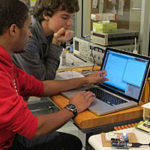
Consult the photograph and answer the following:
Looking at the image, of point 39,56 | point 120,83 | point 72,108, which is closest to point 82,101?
point 72,108

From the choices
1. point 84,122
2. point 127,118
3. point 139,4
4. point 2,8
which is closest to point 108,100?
point 127,118

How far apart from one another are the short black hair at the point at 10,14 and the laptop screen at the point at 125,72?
716 mm

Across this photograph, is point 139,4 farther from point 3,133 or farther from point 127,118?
point 3,133

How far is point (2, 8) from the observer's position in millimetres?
1062

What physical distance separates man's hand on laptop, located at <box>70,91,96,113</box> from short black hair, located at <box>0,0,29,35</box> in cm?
50

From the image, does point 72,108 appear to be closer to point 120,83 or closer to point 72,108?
point 72,108

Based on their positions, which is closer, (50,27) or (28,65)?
(28,65)

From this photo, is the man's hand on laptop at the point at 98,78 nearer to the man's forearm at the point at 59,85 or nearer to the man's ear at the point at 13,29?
the man's forearm at the point at 59,85

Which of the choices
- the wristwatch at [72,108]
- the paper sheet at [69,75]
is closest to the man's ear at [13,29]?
the wristwatch at [72,108]

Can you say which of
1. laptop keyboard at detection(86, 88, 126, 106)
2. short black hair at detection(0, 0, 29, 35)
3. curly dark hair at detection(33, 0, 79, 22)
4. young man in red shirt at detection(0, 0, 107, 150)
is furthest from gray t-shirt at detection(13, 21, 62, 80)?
short black hair at detection(0, 0, 29, 35)

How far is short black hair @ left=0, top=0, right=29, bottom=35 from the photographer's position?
3.49ft

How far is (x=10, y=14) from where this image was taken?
1.08 metres

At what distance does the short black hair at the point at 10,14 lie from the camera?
41.9 inches

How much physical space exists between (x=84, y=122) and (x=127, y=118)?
0.84 feet
